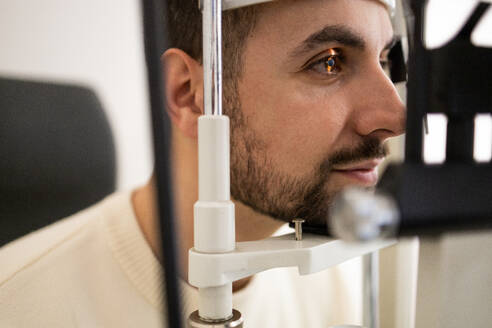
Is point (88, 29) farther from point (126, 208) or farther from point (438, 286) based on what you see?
point (438, 286)

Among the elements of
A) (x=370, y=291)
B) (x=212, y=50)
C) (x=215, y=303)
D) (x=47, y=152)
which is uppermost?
(x=212, y=50)

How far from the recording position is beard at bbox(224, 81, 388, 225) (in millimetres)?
506

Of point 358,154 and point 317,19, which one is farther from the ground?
point 317,19

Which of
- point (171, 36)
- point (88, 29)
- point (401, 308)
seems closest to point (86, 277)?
point (171, 36)

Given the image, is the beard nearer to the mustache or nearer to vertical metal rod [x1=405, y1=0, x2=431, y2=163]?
the mustache

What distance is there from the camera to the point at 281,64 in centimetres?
54

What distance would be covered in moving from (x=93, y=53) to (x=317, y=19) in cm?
53

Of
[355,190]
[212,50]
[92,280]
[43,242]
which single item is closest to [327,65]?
[212,50]

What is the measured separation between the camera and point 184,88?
0.61 metres

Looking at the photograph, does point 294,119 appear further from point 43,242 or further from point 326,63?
point 43,242

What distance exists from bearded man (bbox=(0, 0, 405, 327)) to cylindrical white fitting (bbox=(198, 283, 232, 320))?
10 cm

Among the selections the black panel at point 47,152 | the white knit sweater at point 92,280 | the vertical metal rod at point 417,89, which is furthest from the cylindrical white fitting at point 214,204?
the black panel at point 47,152

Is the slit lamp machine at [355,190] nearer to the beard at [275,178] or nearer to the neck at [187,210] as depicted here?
the beard at [275,178]

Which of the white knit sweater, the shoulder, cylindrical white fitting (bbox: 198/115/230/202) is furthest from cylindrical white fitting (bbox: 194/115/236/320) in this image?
the shoulder
